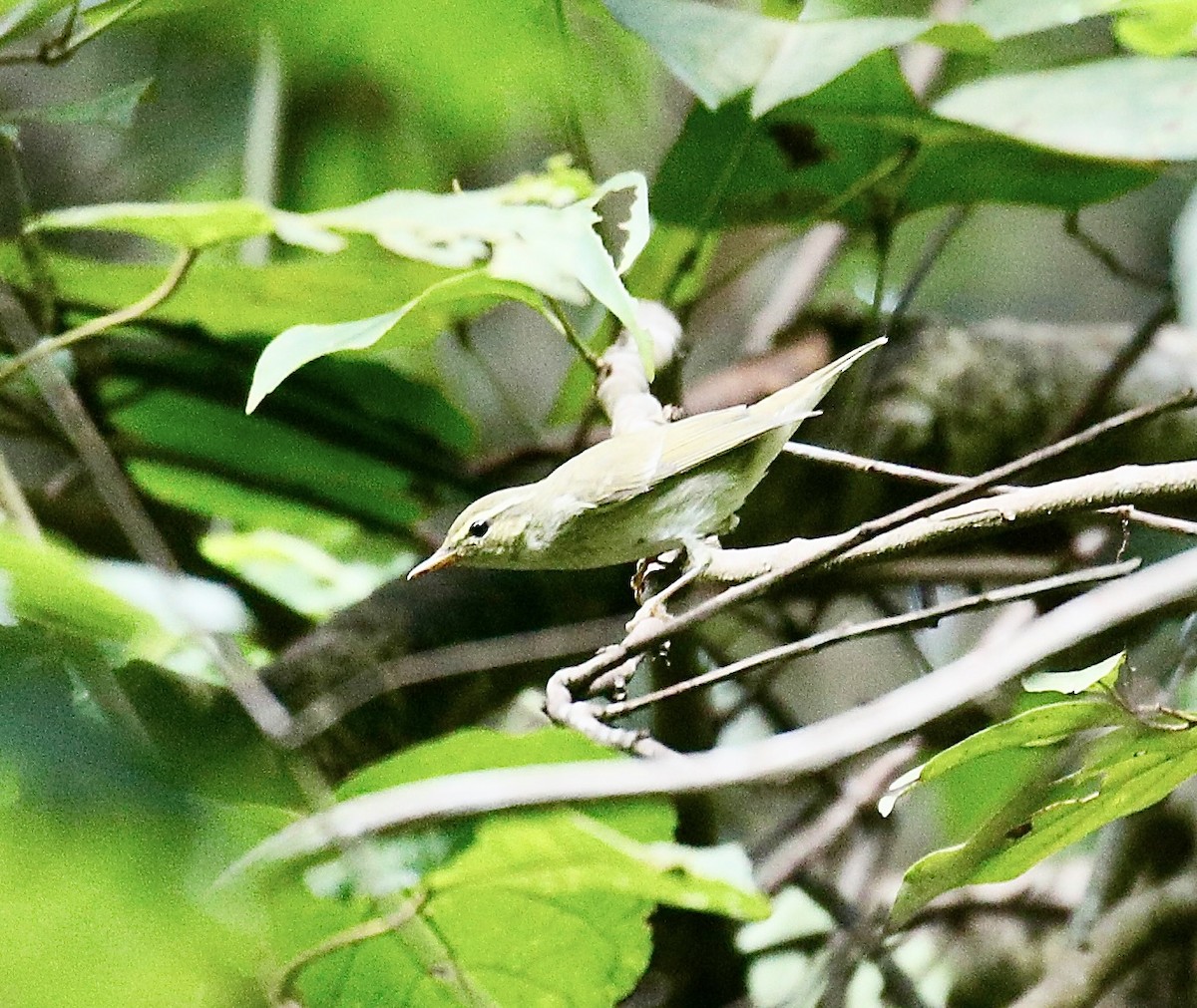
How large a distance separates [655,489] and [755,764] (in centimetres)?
43

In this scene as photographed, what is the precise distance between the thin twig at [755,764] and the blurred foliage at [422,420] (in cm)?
3

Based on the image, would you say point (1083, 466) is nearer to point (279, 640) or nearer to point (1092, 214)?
point (279, 640)

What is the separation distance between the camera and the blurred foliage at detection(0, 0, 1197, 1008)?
1.14 feet

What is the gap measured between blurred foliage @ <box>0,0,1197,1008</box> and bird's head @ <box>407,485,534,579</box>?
0.41ft

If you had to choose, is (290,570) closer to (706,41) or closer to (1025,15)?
(706,41)

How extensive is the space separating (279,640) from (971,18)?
3.04 feet

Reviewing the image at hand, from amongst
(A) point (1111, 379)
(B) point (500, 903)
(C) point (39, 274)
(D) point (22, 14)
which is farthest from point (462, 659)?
(A) point (1111, 379)

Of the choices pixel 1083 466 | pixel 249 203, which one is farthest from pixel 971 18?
pixel 249 203

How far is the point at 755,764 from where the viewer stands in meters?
0.33

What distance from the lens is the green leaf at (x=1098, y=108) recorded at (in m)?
0.90

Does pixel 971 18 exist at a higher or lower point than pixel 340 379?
higher

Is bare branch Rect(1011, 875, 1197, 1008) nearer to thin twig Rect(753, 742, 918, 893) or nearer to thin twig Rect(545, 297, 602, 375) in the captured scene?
thin twig Rect(753, 742, 918, 893)

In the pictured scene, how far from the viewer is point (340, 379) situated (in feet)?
4.31

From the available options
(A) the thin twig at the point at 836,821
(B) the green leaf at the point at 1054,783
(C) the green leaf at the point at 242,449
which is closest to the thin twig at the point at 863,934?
(A) the thin twig at the point at 836,821
